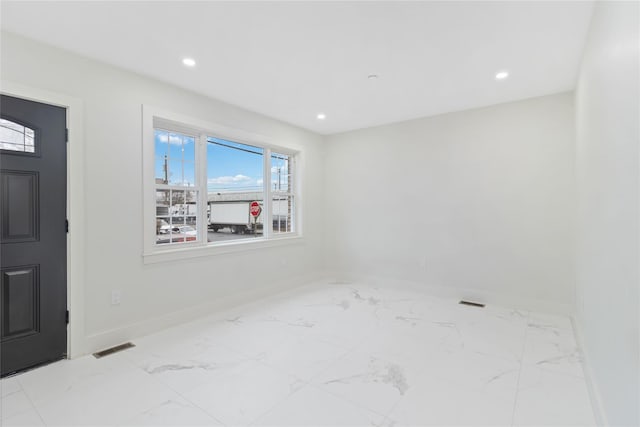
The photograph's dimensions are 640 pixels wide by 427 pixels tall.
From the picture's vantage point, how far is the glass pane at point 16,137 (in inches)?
86.1

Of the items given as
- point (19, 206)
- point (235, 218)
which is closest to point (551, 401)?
point (19, 206)

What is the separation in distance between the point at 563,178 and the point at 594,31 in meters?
1.91

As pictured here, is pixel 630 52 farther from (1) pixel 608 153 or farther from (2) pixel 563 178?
(2) pixel 563 178

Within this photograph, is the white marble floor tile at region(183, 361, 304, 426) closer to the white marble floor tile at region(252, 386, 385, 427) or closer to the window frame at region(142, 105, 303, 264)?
the white marble floor tile at region(252, 386, 385, 427)

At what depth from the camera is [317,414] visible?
178 centimetres

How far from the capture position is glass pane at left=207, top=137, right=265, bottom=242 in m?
3.83

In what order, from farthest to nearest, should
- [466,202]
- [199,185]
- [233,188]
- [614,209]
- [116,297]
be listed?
[233,188], [466,202], [199,185], [116,297], [614,209]

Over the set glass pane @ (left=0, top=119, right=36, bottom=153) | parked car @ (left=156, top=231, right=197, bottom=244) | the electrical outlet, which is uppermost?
glass pane @ (left=0, top=119, right=36, bottom=153)

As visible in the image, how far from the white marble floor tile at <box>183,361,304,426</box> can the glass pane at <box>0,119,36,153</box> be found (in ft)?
7.11

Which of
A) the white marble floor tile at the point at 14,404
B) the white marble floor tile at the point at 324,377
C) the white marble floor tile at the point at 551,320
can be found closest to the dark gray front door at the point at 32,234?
the white marble floor tile at the point at 324,377

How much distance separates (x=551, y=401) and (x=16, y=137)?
409cm

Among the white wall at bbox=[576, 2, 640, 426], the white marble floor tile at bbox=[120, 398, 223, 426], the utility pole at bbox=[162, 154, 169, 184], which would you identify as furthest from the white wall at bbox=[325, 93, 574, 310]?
the white marble floor tile at bbox=[120, 398, 223, 426]

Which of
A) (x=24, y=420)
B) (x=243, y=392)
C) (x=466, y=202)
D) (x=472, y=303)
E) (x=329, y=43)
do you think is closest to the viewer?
(x=24, y=420)

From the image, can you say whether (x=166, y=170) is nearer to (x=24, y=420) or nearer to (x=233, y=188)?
(x=233, y=188)
